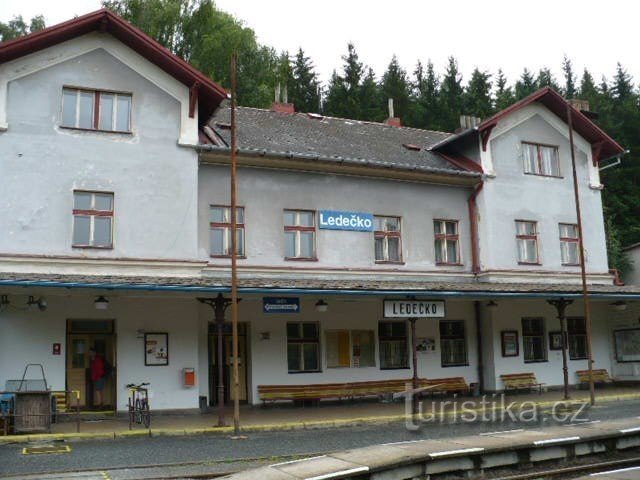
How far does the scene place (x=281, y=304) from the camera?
15547 millimetres

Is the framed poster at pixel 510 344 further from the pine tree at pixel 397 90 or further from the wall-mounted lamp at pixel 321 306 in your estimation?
the pine tree at pixel 397 90

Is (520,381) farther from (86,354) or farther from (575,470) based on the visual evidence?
(86,354)

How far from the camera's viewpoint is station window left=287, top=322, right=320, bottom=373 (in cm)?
1705

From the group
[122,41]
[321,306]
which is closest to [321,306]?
[321,306]

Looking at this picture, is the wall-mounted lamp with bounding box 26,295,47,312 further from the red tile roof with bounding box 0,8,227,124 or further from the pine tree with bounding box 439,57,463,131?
the pine tree with bounding box 439,57,463,131

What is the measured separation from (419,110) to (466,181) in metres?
24.1

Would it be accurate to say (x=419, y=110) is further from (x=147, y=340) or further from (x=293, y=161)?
(x=147, y=340)

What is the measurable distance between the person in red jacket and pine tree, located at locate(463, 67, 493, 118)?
31.5 m

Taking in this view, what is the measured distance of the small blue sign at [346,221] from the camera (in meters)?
17.6

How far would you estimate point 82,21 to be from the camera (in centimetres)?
1480

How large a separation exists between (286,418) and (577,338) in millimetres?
11017

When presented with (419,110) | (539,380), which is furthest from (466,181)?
(419,110)

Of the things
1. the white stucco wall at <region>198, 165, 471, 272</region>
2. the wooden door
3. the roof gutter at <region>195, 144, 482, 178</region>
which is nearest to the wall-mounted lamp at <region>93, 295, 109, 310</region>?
the wooden door

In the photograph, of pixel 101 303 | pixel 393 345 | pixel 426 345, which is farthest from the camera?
pixel 426 345
